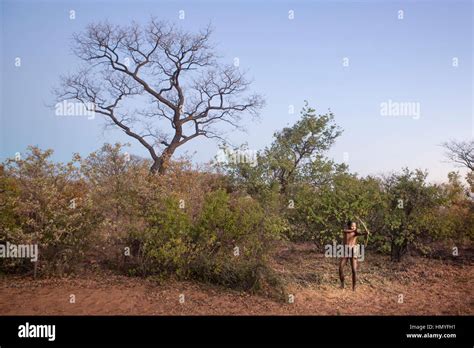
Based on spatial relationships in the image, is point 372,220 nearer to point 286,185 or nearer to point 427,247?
point 427,247

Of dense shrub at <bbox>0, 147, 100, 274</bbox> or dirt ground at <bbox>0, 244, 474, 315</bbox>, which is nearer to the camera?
dirt ground at <bbox>0, 244, 474, 315</bbox>

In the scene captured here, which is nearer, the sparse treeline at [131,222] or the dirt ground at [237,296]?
the dirt ground at [237,296]

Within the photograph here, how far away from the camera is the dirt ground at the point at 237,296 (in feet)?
24.7

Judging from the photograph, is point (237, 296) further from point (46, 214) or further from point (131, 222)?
point (46, 214)

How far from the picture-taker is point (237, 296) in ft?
27.9

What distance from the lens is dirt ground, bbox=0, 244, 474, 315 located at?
752 cm

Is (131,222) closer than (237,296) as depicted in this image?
No

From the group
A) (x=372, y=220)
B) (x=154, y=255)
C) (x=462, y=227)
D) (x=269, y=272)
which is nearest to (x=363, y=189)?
(x=372, y=220)

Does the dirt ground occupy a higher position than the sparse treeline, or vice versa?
the sparse treeline

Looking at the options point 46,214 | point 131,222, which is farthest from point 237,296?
point 46,214

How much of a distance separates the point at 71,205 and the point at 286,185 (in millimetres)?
9464

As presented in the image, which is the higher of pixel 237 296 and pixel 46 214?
pixel 46 214
